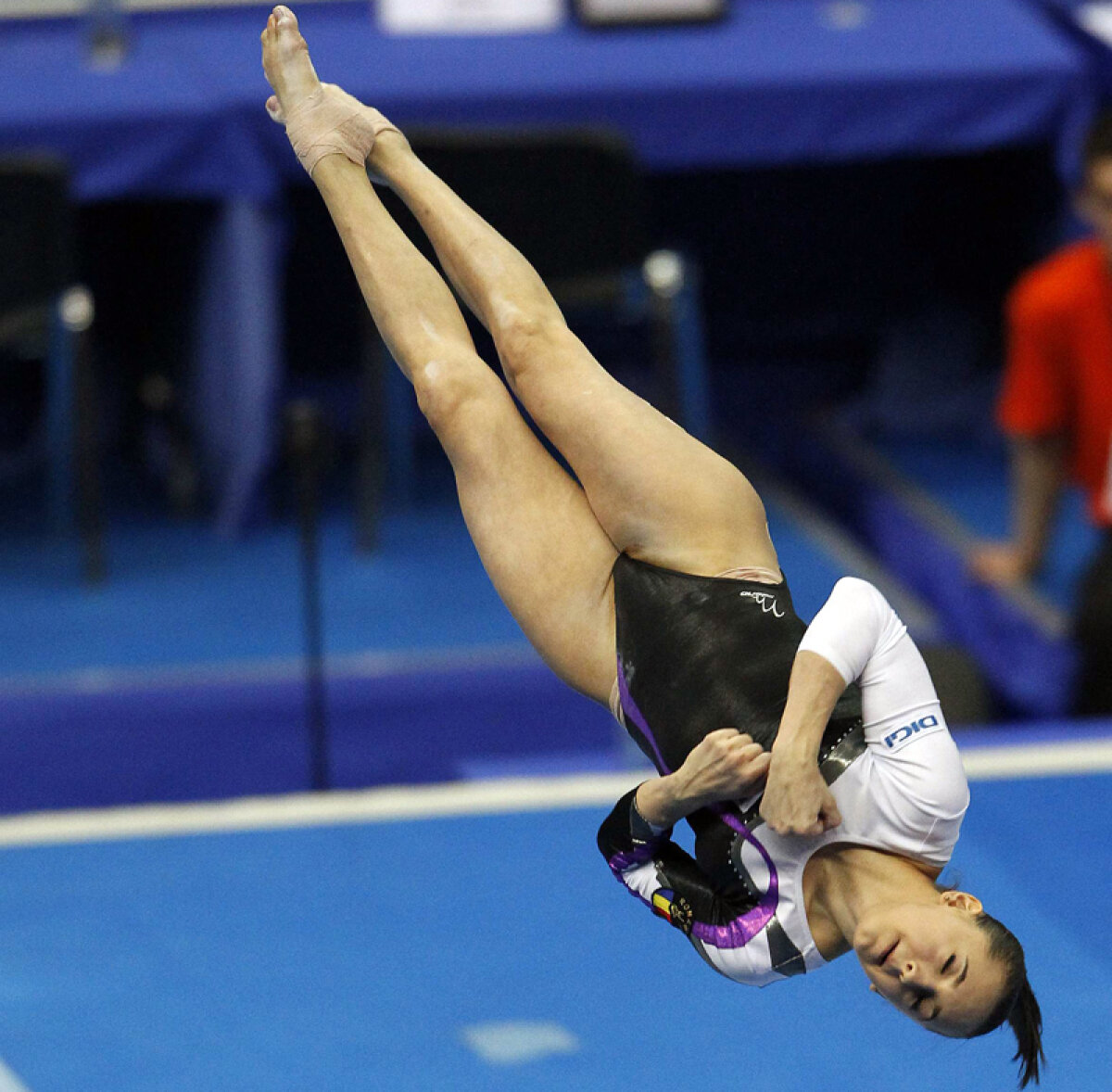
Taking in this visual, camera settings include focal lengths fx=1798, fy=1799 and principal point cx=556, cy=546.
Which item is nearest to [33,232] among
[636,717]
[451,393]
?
[451,393]

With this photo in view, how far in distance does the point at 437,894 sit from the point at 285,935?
11.0 inches

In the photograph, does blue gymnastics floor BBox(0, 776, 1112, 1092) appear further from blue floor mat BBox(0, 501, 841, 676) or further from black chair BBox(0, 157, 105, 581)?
black chair BBox(0, 157, 105, 581)

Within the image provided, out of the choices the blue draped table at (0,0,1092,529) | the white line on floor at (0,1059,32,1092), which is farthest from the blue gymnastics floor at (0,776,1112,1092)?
the blue draped table at (0,0,1092,529)

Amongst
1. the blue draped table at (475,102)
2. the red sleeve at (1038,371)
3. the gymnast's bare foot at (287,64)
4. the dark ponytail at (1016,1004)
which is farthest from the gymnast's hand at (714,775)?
the blue draped table at (475,102)

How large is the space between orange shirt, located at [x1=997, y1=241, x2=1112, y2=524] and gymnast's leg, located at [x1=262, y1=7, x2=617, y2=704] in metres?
1.82

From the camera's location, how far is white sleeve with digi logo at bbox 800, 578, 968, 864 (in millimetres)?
2246

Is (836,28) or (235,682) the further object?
(836,28)

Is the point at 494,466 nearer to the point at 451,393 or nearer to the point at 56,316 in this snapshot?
the point at 451,393

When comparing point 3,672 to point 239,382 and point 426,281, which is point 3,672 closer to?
point 239,382

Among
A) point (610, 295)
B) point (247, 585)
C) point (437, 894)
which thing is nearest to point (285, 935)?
point (437, 894)

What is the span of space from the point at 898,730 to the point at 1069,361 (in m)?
2.06

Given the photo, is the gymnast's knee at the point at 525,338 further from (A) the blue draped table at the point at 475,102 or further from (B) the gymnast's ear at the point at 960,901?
(A) the blue draped table at the point at 475,102

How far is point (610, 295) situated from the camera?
416cm

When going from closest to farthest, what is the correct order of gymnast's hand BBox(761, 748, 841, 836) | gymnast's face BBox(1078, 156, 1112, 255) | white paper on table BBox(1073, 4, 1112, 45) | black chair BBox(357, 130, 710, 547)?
gymnast's hand BBox(761, 748, 841, 836) < gymnast's face BBox(1078, 156, 1112, 255) < black chair BBox(357, 130, 710, 547) < white paper on table BBox(1073, 4, 1112, 45)
